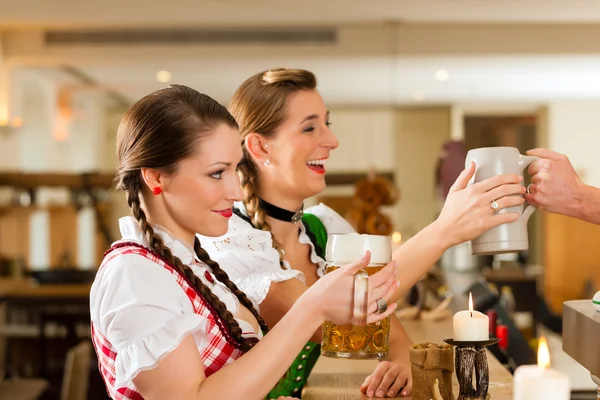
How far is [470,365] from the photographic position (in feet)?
3.80

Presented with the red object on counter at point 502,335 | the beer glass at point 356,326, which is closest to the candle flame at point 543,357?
the beer glass at point 356,326

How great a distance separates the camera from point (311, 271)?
1870 millimetres

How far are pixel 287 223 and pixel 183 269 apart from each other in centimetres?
58

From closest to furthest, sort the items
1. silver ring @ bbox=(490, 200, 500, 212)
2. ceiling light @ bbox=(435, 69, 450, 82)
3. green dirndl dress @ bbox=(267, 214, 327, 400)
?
silver ring @ bbox=(490, 200, 500, 212) < green dirndl dress @ bbox=(267, 214, 327, 400) < ceiling light @ bbox=(435, 69, 450, 82)

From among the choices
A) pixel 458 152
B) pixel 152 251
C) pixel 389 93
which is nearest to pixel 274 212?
pixel 152 251

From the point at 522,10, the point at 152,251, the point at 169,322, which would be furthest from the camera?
the point at 522,10

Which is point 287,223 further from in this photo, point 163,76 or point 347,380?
point 163,76

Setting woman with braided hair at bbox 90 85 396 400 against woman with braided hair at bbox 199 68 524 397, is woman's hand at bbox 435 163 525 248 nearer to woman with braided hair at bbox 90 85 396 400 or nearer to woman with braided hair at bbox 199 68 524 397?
woman with braided hair at bbox 199 68 524 397

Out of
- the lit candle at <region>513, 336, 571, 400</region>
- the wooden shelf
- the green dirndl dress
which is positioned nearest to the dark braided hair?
the green dirndl dress

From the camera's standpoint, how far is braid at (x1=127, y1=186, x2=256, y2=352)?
1.24 meters

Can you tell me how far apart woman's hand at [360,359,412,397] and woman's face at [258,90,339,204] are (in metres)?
0.44

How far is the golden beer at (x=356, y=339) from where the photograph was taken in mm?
1253

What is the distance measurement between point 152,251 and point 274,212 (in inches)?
22.9

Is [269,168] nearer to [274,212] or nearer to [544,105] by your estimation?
[274,212]
